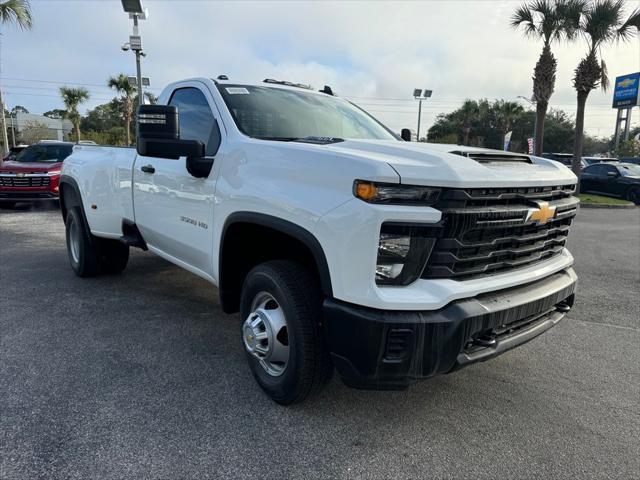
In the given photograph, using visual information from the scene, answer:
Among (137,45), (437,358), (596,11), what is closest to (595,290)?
(437,358)

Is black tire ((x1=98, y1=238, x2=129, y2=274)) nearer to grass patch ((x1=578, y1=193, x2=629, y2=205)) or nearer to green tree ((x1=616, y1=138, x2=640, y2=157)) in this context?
grass patch ((x1=578, y1=193, x2=629, y2=205))

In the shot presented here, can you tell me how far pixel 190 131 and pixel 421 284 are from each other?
2.40 meters

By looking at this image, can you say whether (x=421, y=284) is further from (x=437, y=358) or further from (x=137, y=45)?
(x=137, y=45)

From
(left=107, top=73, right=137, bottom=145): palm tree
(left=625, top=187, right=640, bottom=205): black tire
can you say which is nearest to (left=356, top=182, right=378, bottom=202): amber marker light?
(left=625, top=187, right=640, bottom=205): black tire

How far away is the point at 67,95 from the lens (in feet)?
131

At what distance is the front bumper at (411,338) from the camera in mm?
2166

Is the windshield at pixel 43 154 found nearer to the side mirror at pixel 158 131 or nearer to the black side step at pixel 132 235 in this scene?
the black side step at pixel 132 235

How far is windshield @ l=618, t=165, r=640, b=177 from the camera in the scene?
1797 cm

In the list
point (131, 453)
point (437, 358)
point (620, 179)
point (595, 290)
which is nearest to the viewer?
point (437, 358)

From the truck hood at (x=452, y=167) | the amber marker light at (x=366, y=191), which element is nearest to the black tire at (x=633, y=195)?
the truck hood at (x=452, y=167)

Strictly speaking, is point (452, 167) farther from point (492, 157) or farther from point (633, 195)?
point (633, 195)

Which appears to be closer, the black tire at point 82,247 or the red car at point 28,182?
the black tire at point 82,247

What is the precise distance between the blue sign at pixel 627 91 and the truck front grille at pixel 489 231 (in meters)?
44.7

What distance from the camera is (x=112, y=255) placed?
554 cm
